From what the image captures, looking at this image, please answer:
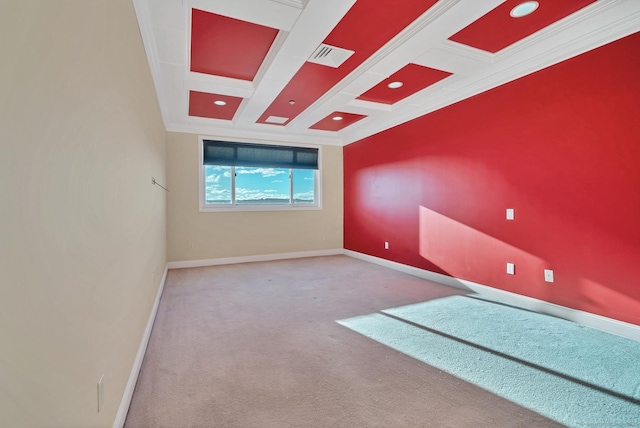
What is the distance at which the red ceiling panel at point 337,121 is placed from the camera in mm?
4944

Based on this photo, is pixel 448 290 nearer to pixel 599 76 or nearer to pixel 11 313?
pixel 599 76

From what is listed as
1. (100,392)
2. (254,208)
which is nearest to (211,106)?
(254,208)

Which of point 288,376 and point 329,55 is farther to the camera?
point 329,55

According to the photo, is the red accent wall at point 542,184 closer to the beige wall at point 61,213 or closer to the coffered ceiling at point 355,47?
the coffered ceiling at point 355,47

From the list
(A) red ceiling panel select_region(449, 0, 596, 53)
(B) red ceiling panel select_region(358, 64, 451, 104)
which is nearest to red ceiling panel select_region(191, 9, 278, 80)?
(B) red ceiling panel select_region(358, 64, 451, 104)

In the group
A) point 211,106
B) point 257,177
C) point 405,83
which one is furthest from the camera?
point 257,177

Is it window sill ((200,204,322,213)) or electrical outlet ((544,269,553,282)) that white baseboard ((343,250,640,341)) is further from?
window sill ((200,204,322,213))

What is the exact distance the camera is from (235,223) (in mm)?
5676

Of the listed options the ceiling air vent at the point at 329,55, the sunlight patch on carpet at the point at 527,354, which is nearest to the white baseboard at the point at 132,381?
the sunlight patch on carpet at the point at 527,354

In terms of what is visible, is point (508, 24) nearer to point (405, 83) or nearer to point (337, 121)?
point (405, 83)

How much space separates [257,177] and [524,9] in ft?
15.5

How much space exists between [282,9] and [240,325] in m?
2.74

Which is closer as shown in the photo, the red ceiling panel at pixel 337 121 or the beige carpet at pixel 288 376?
the beige carpet at pixel 288 376

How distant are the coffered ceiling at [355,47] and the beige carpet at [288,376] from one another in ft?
8.43
